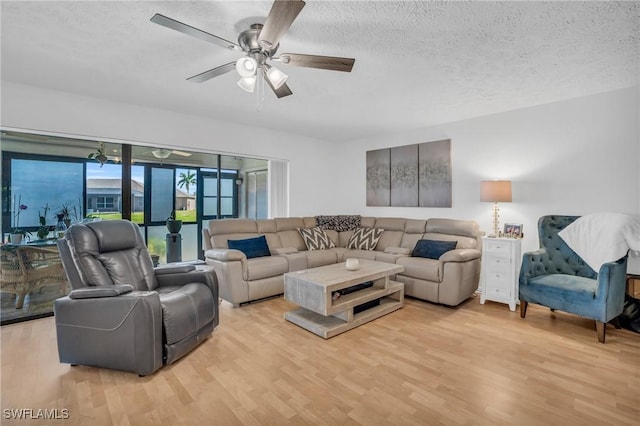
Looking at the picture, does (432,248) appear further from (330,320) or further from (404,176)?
(330,320)

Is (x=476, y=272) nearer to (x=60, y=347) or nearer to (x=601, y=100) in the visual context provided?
(x=601, y=100)

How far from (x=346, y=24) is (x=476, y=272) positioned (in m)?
3.25

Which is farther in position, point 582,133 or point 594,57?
point 582,133

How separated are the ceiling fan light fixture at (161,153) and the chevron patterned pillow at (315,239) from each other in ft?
7.19

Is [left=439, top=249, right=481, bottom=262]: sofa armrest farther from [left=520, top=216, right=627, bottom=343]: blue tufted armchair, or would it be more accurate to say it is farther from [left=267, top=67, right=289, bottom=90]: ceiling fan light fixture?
[left=267, top=67, right=289, bottom=90]: ceiling fan light fixture

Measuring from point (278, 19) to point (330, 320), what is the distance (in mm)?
2519

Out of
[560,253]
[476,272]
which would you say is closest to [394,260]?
[476,272]

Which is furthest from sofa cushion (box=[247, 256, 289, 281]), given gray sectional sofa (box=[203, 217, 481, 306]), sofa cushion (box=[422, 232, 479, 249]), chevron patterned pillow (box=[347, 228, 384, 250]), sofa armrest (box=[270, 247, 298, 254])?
sofa cushion (box=[422, 232, 479, 249])

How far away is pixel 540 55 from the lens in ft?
8.00

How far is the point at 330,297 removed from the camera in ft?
9.48

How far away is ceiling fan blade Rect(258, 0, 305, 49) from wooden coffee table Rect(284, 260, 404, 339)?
78.3 inches

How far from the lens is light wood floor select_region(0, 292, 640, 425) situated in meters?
1.79

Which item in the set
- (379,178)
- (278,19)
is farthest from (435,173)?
(278,19)

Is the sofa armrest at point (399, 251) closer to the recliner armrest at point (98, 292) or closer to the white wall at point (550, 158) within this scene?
the white wall at point (550, 158)
